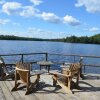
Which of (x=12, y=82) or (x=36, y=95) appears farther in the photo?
(x=12, y=82)

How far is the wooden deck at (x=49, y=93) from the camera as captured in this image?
689 cm

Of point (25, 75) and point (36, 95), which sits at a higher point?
point (25, 75)

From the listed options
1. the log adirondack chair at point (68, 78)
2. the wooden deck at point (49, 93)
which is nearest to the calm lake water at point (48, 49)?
the wooden deck at point (49, 93)

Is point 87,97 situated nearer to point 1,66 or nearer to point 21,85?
→ point 21,85

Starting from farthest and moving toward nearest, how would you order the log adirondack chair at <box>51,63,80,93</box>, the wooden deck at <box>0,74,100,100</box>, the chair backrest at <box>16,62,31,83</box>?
1. the log adirondack chair at <box>51,63,80,93</box>
2. the chair backrest at <box>16,62,31,83</box>
3. the wooden deck at <box>0,74,100,100</box>

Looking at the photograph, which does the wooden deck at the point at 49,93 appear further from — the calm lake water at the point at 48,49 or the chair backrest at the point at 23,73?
the calm lake water at the point at 48,49

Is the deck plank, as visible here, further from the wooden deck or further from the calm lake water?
the calm lake water

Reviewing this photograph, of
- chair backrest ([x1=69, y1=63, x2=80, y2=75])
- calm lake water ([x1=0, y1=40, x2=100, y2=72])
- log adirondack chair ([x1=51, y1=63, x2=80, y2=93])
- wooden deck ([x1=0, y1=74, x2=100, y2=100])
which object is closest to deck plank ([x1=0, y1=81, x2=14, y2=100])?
wooden deck ([x1=0, y1=74, x2=100, y2=100])

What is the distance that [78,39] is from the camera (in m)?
150

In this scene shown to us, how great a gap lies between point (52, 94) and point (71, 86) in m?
0.97

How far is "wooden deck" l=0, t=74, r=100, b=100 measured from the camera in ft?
22.6

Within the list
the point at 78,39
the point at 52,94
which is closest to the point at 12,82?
the point at 52,94

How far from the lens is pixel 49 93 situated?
736cm

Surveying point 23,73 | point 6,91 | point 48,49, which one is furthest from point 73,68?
point 48,49
